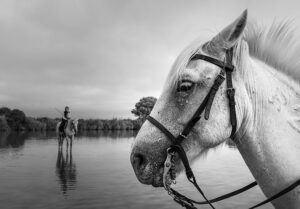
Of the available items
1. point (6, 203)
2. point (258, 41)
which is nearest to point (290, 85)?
point (258, 41)

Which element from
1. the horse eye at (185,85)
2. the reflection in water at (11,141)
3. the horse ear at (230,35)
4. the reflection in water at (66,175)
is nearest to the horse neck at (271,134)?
the horse ear at (230,35)

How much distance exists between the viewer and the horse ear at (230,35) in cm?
217

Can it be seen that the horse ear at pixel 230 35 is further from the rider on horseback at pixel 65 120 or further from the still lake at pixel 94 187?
the rider on horseback at pixel 65 120

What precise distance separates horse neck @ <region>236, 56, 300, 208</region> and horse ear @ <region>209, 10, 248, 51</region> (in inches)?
12.8

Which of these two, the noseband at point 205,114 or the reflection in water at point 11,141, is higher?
the noseband at point 205,114

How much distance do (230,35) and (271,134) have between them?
872mm

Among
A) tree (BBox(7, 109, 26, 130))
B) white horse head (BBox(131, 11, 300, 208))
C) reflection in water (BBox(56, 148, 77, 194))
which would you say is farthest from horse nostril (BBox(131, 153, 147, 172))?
tree (BBox(7, 109, 26, 130))

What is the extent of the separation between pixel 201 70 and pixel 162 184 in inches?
37.7

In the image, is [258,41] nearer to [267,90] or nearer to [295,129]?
[267,90]

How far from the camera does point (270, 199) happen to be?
7.35ft

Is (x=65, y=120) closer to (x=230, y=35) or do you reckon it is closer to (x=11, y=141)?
(x=11, y=141)

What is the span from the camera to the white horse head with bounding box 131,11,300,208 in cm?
221

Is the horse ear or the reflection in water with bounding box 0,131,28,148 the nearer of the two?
the horse ear

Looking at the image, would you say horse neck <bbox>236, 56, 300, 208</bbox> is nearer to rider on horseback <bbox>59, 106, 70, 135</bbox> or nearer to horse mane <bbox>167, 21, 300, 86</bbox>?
horse mane <bbox>167, 21, 300, 86</bbox>
